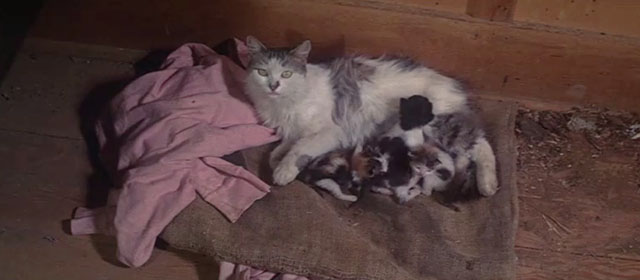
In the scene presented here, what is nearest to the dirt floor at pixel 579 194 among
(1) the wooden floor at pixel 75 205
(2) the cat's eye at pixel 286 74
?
(1) the wooden floor at pixel 75 205

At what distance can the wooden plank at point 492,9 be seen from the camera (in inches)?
84.5

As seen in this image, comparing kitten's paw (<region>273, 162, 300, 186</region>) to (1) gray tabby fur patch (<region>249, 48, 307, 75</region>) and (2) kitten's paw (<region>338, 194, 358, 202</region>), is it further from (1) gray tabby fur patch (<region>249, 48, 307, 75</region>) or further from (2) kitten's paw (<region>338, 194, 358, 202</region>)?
(1) gray tabby fur patch (<region>249, 48, 307, 75</region>)

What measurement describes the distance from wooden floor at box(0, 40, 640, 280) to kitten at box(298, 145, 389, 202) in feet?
1.10

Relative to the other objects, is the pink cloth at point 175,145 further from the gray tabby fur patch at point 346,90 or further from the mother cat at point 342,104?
the gray tabby fur patch at point 346,90

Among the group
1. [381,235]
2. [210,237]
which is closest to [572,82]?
[381,235]

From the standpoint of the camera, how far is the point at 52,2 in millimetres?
2363

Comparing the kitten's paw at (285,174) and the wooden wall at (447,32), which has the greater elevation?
the wooden wall at (447,32)

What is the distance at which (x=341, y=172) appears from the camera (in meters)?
2.07

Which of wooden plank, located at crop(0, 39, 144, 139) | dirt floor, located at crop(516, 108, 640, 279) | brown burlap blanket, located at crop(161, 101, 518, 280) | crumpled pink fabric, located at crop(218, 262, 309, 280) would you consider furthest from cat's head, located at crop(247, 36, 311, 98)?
dirt floor, located at crop(516, 108, 640, 279)

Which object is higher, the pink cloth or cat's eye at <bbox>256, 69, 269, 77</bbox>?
cat's eye at <bbox>256, 69, 269, 77</bbox>

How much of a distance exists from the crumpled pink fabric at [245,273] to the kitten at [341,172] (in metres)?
0.27

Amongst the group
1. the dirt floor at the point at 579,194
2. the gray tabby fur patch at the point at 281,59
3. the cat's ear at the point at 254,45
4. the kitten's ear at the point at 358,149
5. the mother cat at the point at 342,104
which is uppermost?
the cat's ear at the point at 254,45

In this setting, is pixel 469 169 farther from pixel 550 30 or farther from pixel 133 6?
pixel 133 6

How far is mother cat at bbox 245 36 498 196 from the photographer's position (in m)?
2.07
